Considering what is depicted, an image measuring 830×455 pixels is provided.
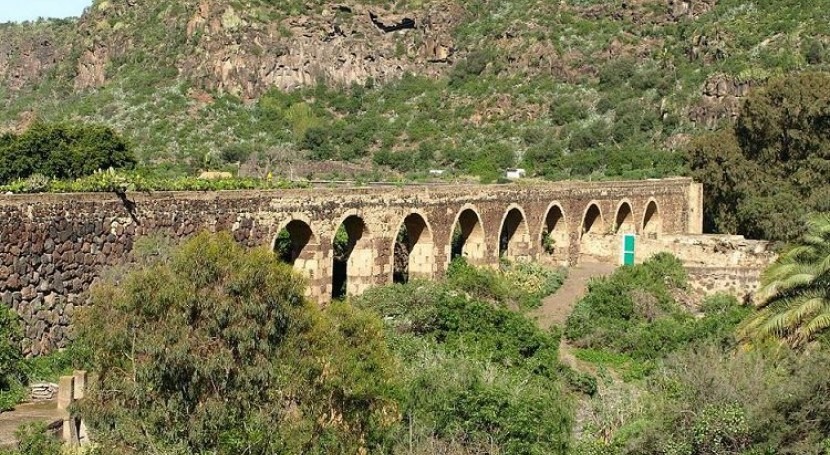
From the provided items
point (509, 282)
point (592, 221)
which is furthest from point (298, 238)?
point (592, 221)

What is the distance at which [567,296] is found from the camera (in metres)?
28.2

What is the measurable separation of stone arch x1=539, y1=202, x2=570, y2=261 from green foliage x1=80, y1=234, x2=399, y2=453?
20727 mm

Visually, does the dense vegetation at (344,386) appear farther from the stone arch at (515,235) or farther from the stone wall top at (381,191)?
the stone arch at (515,235)

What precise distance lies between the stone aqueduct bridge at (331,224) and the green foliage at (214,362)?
13.6 ft

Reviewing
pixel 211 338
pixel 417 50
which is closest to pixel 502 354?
pixel 211 338

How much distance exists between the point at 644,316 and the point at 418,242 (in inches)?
237

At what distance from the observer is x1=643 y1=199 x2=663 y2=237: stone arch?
3850 cm

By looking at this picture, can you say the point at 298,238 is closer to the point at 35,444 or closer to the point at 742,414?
the point at 742,414

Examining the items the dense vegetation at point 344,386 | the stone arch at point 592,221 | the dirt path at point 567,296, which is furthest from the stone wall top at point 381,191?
the dirt path at point 567,296

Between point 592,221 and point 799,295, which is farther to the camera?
point 592,221

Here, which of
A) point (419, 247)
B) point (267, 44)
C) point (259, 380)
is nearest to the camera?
point (259, 380)

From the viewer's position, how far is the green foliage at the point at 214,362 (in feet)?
37.7

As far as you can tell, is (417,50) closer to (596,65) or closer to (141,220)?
(596,65)

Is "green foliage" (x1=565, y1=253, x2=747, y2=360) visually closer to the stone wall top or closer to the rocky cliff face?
the stone wall top
